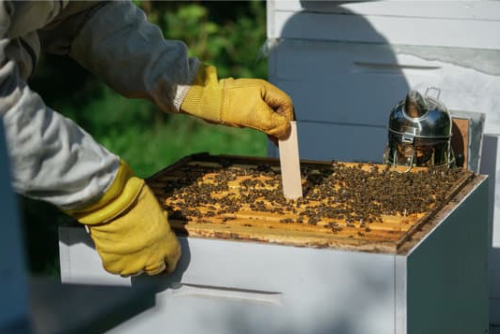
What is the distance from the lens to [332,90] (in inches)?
112

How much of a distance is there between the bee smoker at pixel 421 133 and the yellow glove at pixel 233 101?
38 cm

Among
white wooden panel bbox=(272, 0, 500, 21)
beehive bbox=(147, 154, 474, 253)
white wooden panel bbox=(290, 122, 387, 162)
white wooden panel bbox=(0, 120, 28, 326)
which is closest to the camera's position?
white wooden panel bbox=(0, 120, 28, 326)

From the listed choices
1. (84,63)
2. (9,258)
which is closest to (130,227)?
(84,63)

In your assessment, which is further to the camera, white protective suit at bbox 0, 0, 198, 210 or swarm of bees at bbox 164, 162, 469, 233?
swarm of bees at bbox 164, 162, 469, 233

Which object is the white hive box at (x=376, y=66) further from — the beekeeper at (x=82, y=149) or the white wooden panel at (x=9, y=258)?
the white wooden panel at (x=9, y=258)

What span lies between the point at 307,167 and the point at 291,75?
0.69 metres

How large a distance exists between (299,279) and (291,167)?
36 centimetres

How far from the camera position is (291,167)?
197 cm

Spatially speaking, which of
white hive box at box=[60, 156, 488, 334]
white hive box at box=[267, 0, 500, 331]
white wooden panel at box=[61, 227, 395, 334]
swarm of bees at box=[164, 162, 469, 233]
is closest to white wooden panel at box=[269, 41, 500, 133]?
white hive box at box=[267, 0, 500, 331]

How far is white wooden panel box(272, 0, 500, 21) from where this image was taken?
8.37 ft

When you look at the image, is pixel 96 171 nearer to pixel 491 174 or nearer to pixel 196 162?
pixel 196 162

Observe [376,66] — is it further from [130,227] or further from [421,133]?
[130,227]

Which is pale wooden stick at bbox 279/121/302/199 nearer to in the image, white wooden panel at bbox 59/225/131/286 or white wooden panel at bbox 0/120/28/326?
white wooden panel at bbox 59/225/131/286

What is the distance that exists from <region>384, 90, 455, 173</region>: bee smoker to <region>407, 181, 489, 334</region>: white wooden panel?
0.84 ft
